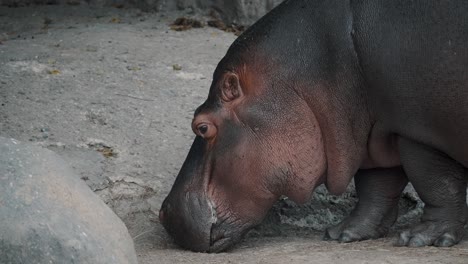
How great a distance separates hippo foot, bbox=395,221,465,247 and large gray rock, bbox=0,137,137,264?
5.14 ft

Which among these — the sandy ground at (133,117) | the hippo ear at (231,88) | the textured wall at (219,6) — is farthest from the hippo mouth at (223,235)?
the textured wall at (219,6)

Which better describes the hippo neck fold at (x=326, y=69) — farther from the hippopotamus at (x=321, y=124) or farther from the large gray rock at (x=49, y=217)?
the large gray rock at (x=49, y=217)

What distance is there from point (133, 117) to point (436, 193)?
2.00m

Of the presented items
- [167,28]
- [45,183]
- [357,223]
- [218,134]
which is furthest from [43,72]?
[45,183]

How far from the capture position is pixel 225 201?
17.6 feet

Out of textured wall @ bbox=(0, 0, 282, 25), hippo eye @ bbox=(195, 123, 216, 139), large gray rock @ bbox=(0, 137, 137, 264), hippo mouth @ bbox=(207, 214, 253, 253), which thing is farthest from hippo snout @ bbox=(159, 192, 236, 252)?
textured wall @ bbox=(0, 0, 282, 25)

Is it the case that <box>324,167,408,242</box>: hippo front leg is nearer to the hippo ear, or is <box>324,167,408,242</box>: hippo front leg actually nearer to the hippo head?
the hippo head

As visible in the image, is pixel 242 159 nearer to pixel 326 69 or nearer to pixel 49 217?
pixel 326 69

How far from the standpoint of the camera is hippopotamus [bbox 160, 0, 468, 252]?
5008mm

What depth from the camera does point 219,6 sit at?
27.2ft

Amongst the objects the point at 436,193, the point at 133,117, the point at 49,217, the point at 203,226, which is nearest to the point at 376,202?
the point at 436,193

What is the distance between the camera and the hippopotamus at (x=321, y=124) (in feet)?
16.4

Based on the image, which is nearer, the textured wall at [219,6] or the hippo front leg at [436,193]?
the hippo front leg at [436,193]

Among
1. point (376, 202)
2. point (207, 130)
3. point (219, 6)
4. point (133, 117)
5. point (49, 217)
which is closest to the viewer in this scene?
point (49, 217)
